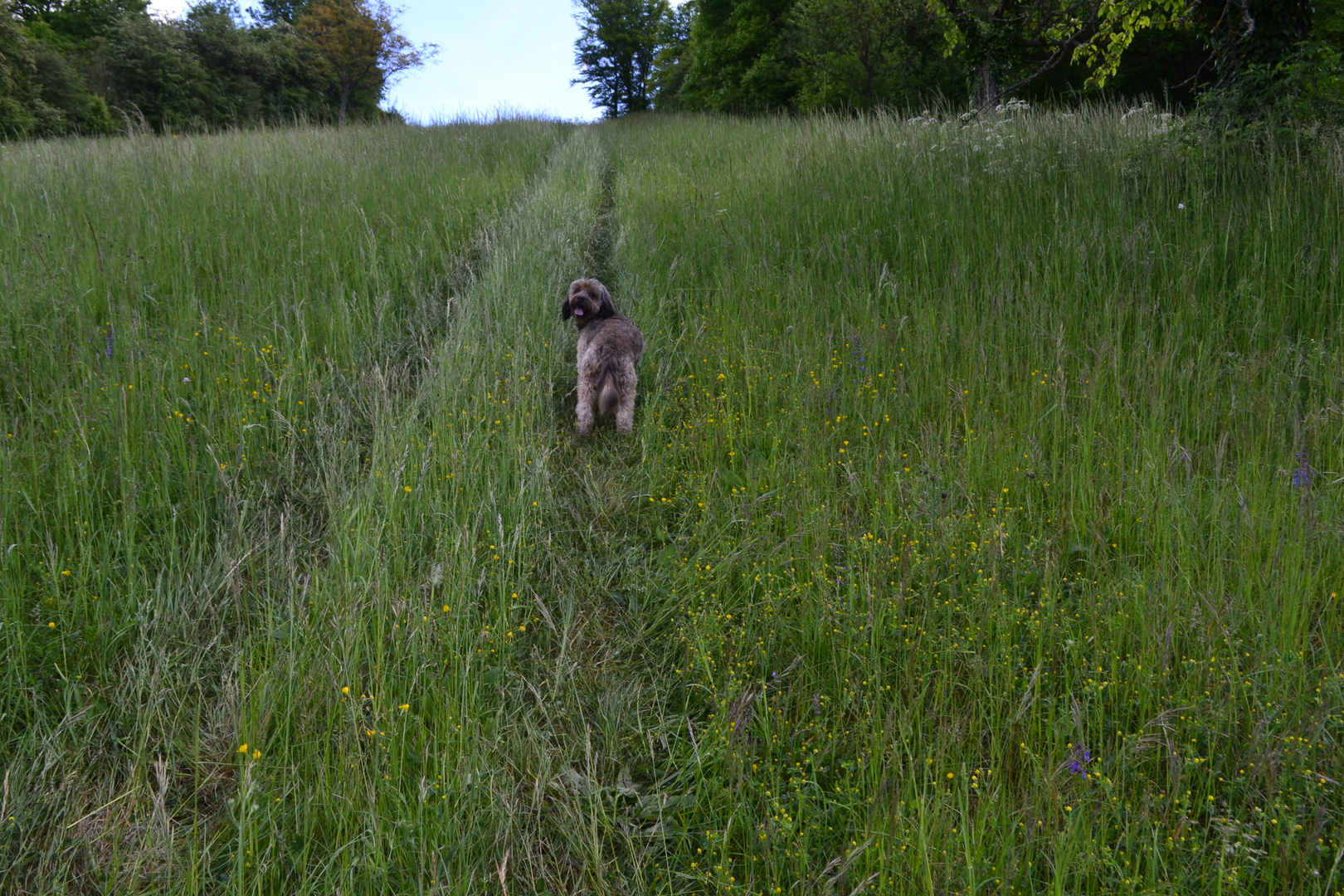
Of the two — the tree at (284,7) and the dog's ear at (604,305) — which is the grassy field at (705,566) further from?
the tree at (284,7)

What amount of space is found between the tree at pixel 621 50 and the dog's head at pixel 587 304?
4472cm

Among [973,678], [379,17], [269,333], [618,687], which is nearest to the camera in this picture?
[973,678]

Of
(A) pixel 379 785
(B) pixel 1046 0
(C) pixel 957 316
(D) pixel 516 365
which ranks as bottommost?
(A) pixel 379 785

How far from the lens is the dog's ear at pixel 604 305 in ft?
17.7

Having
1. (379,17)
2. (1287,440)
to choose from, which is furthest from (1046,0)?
(379,17)

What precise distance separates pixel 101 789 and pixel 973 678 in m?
2.51

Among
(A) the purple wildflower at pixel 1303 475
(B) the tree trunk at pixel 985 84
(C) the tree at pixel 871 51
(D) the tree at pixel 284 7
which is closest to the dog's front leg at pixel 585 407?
(A) the purple wildflower at pixel 1303 475

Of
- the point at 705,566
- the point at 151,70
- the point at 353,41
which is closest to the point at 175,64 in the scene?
the point at 151,70

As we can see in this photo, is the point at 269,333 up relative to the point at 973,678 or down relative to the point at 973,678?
up

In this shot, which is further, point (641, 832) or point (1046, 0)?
point (1046, 0)

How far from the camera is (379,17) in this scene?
41406 mm

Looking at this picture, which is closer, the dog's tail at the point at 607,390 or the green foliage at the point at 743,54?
the dog's tail at the point at 607,390

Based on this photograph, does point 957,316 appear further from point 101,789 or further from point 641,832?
point 101,789

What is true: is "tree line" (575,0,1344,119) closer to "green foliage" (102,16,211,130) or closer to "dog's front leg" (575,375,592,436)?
"dog's front leg" (575,375,592,436)
